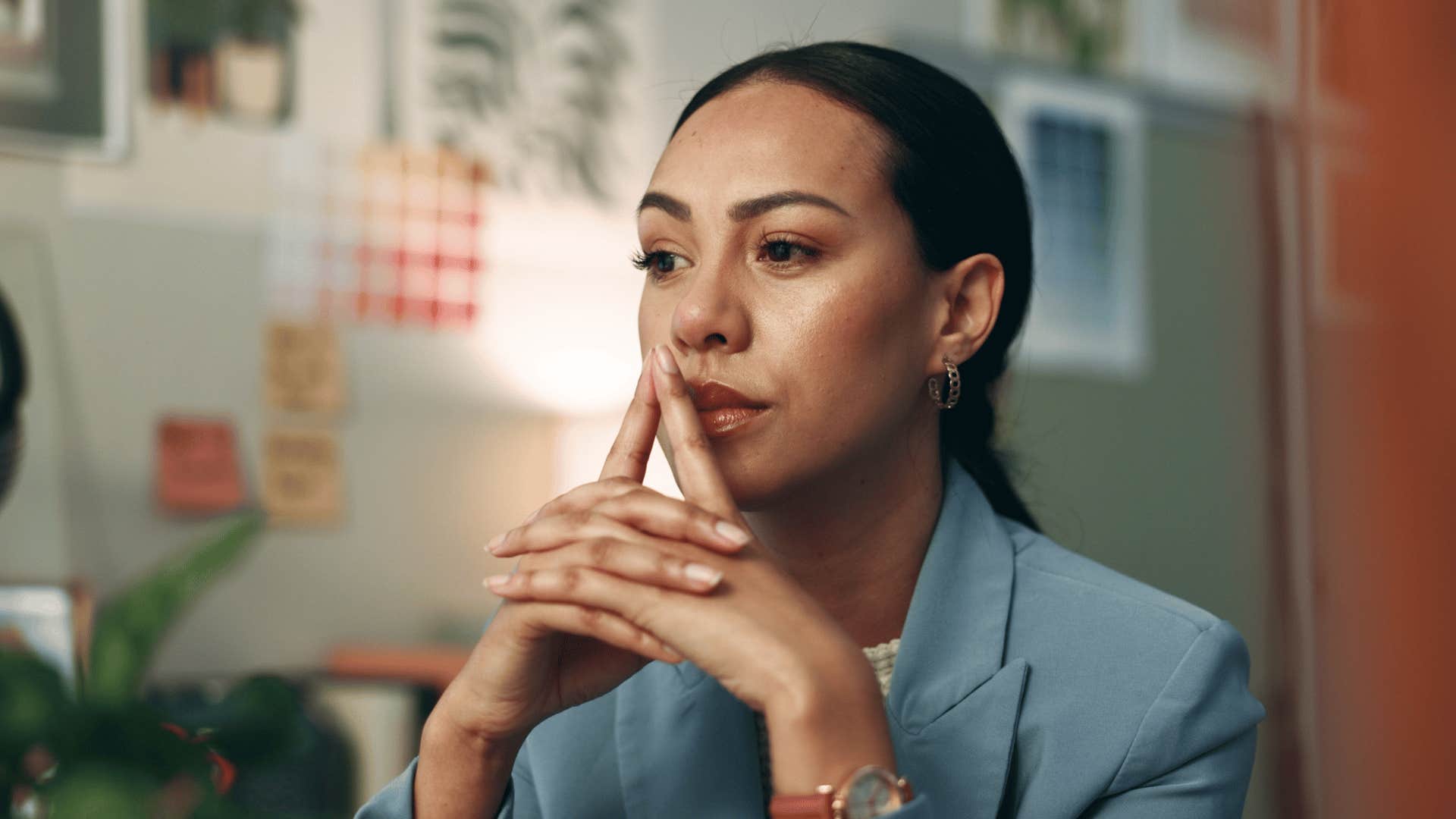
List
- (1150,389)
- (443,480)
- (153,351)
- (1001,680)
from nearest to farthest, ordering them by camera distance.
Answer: (1001,680)
(153,351)
(443,480)
(1150,389)

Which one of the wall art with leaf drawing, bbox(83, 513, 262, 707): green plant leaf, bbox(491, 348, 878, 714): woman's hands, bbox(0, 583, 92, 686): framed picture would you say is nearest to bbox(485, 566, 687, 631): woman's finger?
bbox(491, 348, 878, 714): woman's hands

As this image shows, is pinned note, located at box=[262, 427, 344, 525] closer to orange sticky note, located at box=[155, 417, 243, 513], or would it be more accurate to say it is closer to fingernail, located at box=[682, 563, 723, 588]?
orange sticky note, located at box=[155, 417, 243, 513]

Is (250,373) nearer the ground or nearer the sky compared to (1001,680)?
nearer the sky

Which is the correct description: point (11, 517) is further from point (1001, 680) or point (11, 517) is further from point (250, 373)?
point (1001, 680)

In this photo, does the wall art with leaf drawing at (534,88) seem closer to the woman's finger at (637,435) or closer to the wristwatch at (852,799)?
the woman's finger at (637,435)

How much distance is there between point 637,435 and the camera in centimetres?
101

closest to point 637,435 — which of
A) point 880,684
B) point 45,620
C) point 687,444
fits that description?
point 687,444

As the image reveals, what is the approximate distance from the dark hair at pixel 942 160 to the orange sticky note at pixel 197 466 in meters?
1.45

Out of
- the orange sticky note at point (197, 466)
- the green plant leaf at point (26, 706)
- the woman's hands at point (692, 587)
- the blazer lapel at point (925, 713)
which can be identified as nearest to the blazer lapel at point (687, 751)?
the blazer lapel at point (925, 713)

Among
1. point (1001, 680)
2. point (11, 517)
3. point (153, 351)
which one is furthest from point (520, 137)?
point (1001, 680)

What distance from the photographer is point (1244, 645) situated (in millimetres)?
1044

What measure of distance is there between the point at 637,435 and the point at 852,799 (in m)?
0.32

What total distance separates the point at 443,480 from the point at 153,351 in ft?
1.81

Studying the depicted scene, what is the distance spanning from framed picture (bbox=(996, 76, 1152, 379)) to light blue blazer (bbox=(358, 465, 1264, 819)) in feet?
6.92
